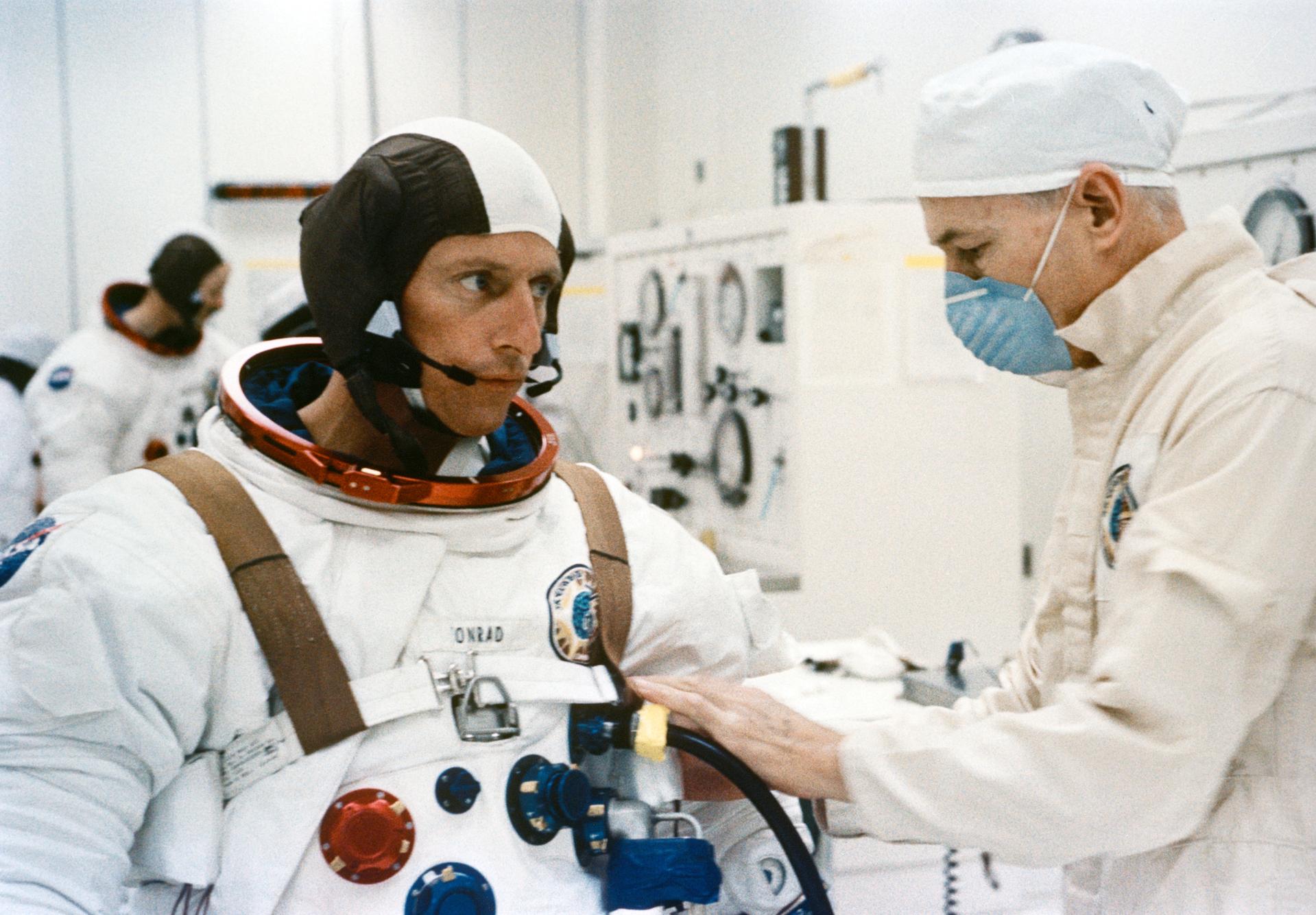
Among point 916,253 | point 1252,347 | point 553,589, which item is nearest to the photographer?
point 1252,347

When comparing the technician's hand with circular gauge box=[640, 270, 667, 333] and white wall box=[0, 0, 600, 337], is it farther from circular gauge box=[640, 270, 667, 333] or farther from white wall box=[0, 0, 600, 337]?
white wall box=[0, 0, 600, 337]

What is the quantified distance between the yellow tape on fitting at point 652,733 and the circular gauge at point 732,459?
7.64 ft

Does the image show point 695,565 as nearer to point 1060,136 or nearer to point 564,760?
point 564,760

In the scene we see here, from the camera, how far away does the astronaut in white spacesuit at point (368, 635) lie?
0.96 meters

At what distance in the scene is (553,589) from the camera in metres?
1.18

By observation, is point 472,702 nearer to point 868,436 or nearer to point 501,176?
point 501,176

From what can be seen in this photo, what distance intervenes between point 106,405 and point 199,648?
268 centimetres

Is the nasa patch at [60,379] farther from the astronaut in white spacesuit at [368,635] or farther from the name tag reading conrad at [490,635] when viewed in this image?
the name tag reading conrad at [490,635]

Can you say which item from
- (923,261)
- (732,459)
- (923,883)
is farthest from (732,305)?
(923,883)

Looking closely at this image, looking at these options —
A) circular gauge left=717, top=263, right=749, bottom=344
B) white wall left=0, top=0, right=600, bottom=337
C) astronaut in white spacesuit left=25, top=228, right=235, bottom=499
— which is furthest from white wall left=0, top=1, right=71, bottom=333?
circular gauge left=717, top=263, right=749, bottom=344

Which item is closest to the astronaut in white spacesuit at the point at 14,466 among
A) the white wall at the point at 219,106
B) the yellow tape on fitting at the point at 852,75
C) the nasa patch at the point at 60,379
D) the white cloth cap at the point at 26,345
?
the nasa patch at the point at 60,379

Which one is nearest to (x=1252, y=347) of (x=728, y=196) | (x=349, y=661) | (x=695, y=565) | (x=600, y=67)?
(x=695, y=565)

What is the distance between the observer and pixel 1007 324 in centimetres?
134

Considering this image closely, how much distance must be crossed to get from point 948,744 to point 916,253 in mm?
2260
